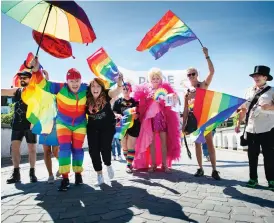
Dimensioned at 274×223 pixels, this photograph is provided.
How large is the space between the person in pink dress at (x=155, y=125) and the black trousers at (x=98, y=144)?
51.9 inches

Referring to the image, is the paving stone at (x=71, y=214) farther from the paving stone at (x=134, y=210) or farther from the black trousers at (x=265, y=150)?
the black trousers at (x=265, y=150)

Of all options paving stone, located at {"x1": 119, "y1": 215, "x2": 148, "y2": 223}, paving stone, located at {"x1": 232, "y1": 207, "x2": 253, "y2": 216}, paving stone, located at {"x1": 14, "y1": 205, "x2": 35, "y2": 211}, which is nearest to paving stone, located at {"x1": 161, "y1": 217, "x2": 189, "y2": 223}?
paving stone, located at {"x1": 119, "y1": 215, "x2": 148, "y2": 223}

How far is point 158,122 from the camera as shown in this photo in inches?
233

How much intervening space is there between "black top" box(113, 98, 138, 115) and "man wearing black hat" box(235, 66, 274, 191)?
2565 mm

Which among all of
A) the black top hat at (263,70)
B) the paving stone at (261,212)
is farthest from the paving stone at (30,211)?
the black top hat at (263,70)

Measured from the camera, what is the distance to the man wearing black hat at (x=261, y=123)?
4352 mm

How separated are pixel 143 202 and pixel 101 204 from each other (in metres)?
0.53

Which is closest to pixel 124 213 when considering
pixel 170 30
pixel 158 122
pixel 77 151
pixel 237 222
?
pixel 237 222

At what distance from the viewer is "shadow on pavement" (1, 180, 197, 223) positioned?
2943 mm

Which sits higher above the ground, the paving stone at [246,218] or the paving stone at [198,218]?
the paving stone at [198,218]

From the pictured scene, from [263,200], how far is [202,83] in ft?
8.02

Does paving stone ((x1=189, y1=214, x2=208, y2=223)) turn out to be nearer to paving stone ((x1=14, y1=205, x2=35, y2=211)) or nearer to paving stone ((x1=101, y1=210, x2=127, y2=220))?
paving stone ((x1=101, y1=210, x2=127, y2=220))

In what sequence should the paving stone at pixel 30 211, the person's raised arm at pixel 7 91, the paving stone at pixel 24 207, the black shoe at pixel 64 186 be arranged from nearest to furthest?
the paving stone at pixel 30 211 < the paving stone at pixel 24 207 < the black shoe at pixel 64 186 < the person's raised arm at pixel 7 91

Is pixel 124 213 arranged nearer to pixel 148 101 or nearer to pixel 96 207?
pixel 96 207
